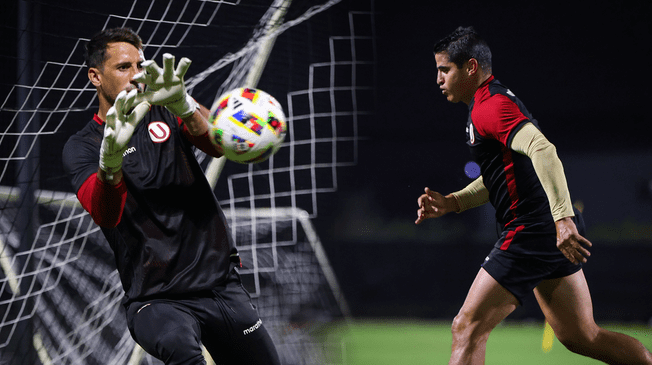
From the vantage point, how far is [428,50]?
294 inches

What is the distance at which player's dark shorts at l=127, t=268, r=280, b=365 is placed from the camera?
1.98 meters

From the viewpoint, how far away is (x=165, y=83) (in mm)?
1945

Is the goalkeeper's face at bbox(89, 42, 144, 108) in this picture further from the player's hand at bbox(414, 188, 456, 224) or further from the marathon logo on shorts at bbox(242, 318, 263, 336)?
the player's hand at bbox(414, 188, 456, 224)

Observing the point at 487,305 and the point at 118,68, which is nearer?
the point at 118,68

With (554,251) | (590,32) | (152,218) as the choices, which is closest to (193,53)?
(152,218)

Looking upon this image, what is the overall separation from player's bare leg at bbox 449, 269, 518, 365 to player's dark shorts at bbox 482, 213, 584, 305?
0.04 m

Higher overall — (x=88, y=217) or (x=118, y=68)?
(x=118, y=68)

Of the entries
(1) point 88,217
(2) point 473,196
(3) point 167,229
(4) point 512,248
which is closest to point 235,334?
(3) point 167,229

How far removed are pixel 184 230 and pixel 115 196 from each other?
0.32 metres

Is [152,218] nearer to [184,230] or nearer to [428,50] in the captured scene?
[184,230]

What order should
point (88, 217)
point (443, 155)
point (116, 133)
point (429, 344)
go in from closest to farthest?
point (116, 133)
point (88, 217)
point (429, 344)
point (443, 155)

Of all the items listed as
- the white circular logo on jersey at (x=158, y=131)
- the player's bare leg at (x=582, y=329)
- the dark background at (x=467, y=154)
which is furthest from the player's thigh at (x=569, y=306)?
the dark background at (x=467, y=154)

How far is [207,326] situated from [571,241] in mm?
1486

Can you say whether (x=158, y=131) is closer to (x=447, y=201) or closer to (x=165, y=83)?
(x=165, y=83)
